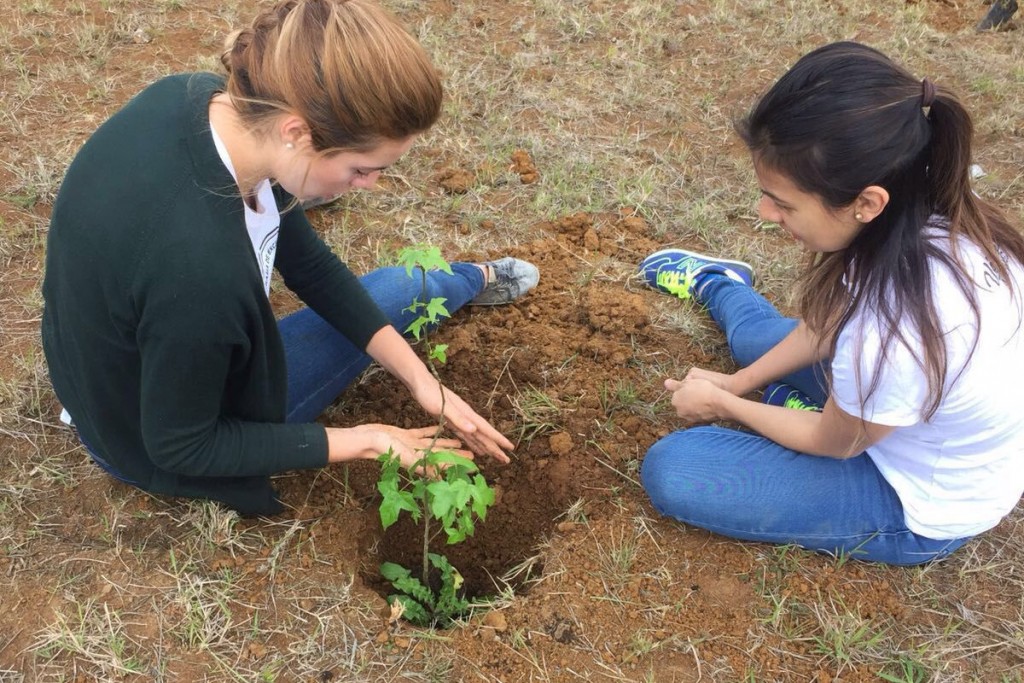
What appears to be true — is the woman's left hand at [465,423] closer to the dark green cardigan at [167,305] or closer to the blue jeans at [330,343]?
the blue jeans at [330,343]

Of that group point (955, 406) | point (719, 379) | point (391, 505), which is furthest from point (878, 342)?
point (391, 505)

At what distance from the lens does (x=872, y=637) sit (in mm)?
1789

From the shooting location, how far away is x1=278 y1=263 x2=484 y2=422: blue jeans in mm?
2113

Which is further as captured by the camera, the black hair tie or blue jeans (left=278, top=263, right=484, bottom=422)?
blue jeans (left=278, top=263, right=484, bottom=422)

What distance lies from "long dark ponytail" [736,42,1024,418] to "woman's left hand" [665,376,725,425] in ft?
1.63

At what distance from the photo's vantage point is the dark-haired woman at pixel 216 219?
1.33 meters

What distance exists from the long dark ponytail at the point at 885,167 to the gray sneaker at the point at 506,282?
109 centimetres

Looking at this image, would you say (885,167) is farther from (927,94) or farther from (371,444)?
(371,444)

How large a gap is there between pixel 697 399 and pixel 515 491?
557mm

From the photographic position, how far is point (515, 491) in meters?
2.16

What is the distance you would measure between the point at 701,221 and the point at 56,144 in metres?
2.60

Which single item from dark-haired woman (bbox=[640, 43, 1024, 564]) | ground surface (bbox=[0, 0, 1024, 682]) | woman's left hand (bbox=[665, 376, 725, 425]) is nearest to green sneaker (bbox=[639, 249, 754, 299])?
ground surface (bbox=[0, 0, 1024, 682])

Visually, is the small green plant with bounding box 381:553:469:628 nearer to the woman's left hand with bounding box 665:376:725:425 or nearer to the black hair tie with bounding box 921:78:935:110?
the woman's left hand with bounding box 665:376:725:425

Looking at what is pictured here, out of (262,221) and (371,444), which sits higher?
(262,221)
